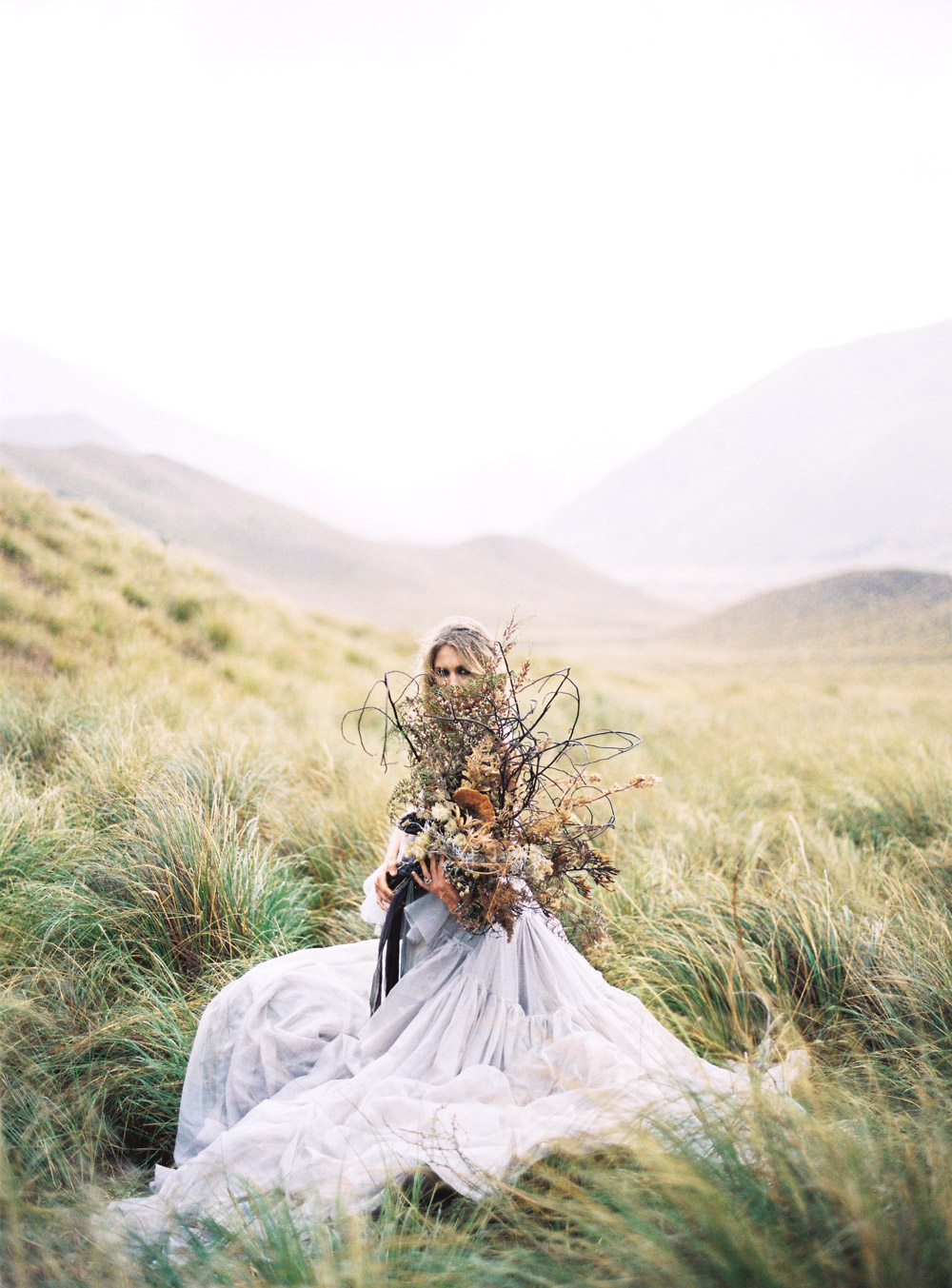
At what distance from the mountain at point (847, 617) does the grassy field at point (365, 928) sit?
32.3 metres

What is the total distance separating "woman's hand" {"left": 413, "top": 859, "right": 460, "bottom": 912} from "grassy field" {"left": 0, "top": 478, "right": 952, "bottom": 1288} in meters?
0.73

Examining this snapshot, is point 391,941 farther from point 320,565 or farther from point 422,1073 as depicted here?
point 320,565

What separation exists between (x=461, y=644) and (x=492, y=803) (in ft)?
3.11

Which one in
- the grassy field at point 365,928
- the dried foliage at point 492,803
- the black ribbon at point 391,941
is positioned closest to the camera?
the grassy field at point 365,928

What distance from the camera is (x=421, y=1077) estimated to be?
2238 millimetres

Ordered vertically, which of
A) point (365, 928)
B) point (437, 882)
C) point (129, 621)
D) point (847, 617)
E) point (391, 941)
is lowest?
point (365, 928)

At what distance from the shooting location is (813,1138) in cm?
161

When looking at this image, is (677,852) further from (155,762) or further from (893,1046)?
(155,762)

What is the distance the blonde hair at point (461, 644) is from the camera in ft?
9.49

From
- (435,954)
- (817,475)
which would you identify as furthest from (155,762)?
(817,475)

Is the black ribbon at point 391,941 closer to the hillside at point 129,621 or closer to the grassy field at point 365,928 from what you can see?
the grassy field at point 365,928

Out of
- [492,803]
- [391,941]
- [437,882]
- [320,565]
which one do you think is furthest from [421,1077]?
[320,565]

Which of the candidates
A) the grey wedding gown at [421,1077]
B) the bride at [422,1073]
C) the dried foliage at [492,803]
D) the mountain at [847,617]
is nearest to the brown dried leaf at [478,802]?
the dried foliage at [492,803]

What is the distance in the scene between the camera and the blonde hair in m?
2.89
